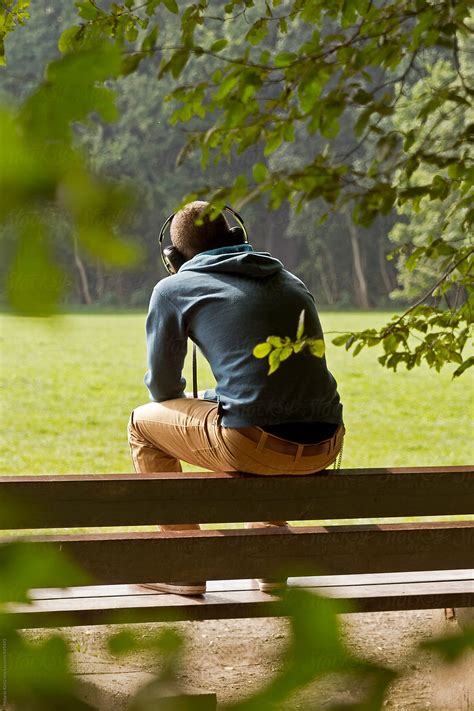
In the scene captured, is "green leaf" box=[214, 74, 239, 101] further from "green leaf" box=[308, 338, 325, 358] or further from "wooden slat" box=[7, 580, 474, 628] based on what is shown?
"wooden slat" box=[7, 580, 474, 628]

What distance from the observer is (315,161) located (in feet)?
6.72

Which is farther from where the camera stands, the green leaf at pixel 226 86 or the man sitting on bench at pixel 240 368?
the man sitting on bench at pixel 240 368

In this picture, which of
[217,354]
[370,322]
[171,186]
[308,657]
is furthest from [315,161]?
[171,186]

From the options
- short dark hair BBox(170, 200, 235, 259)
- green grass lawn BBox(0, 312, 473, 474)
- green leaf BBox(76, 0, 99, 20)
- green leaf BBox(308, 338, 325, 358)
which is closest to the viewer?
green leaf BBox(308, 338, 325, 358)

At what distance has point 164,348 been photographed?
3.14 meters

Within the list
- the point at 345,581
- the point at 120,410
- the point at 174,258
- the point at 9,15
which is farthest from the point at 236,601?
the point at 120,410

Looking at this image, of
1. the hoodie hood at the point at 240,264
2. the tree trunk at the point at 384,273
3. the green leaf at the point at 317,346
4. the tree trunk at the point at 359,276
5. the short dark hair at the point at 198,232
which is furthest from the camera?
the tree trunk at the point at 384,273

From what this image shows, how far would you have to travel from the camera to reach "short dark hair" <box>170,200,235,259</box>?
3.18m

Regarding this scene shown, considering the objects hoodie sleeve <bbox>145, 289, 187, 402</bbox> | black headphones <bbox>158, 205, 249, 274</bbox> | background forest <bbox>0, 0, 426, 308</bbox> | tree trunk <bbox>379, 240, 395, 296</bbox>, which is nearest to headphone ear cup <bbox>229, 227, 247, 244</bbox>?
black headphones <bbox>158, 205, 249, 274</bbox>

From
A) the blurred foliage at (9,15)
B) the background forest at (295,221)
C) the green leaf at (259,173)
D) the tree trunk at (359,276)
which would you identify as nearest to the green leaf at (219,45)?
the green leaf at (259,173)

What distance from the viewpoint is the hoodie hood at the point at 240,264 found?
299cm

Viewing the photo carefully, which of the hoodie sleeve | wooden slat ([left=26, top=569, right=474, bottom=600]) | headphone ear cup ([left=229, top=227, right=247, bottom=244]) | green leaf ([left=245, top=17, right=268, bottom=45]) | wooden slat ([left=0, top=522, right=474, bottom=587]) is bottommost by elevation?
wooden slat ([left=26, top=569, right=474, bottom=600])

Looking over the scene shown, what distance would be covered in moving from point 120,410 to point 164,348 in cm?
1174

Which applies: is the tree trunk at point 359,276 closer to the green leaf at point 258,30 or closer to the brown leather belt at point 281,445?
the brown leather belt at point 281,445
